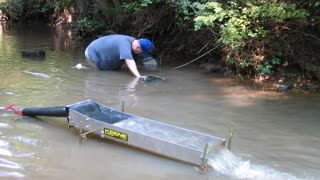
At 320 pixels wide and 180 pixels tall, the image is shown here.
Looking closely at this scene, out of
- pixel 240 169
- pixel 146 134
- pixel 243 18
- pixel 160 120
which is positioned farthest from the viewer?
pixel 243 18

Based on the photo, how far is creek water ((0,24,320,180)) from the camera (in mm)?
3652

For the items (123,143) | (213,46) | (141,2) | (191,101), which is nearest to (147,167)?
(123,143)

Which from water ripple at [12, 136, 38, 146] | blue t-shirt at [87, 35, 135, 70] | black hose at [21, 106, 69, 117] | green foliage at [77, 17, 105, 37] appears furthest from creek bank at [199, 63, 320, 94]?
green foliage at [77, 17, 105, 37]

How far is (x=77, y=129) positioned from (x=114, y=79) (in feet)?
10.1

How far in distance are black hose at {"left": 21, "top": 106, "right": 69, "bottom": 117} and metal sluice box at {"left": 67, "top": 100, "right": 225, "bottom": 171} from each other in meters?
0.13

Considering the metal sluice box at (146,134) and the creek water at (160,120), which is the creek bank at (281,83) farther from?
the metal sluice box at (146,134)

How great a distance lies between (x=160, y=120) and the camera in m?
5.12

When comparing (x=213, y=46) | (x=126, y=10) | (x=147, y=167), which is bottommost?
(x=147, y=167)

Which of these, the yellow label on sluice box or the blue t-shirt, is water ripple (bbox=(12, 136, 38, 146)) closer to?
the yellow label on sluice box

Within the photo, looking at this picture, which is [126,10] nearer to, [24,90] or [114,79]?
[114,79]

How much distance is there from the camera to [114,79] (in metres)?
7.57

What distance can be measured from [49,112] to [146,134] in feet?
4.79

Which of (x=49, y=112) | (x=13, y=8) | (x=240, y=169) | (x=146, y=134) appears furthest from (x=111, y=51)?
(x=13, y=8)

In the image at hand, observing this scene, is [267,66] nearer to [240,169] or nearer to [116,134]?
[240,169]
